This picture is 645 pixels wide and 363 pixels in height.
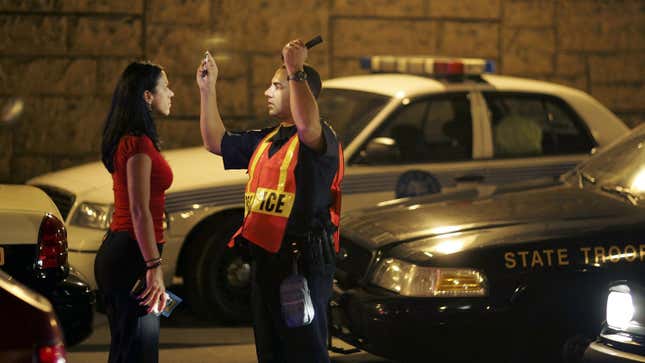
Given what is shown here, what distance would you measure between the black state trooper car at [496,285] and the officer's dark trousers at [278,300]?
0.83 meters

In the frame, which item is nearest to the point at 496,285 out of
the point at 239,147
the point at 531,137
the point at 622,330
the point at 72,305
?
the point at 622,330

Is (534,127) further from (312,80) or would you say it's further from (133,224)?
(133,224)

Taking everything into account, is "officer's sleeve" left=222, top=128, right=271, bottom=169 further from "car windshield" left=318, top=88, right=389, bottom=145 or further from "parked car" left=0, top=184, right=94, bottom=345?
"car windshield" left=318, top=88, right=389, bottom=145

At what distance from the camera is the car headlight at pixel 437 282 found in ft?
21.4

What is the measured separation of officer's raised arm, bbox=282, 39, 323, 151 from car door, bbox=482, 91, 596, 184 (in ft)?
13.1

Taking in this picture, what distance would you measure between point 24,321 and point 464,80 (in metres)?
6.06

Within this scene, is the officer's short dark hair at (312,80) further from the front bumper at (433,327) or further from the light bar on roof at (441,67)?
the light bar on roof at (441,67)

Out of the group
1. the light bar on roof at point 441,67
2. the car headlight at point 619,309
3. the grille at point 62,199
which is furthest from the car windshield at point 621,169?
the grille at point 62,199

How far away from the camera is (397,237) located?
694 cm

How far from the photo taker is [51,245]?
6688mm

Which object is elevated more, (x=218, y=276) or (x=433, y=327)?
(x=433, y=327)

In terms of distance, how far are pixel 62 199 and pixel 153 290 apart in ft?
11.2

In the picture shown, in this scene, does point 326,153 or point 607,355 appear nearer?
point 326,153

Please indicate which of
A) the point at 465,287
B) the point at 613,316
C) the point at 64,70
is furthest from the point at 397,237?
the point at 64,70
